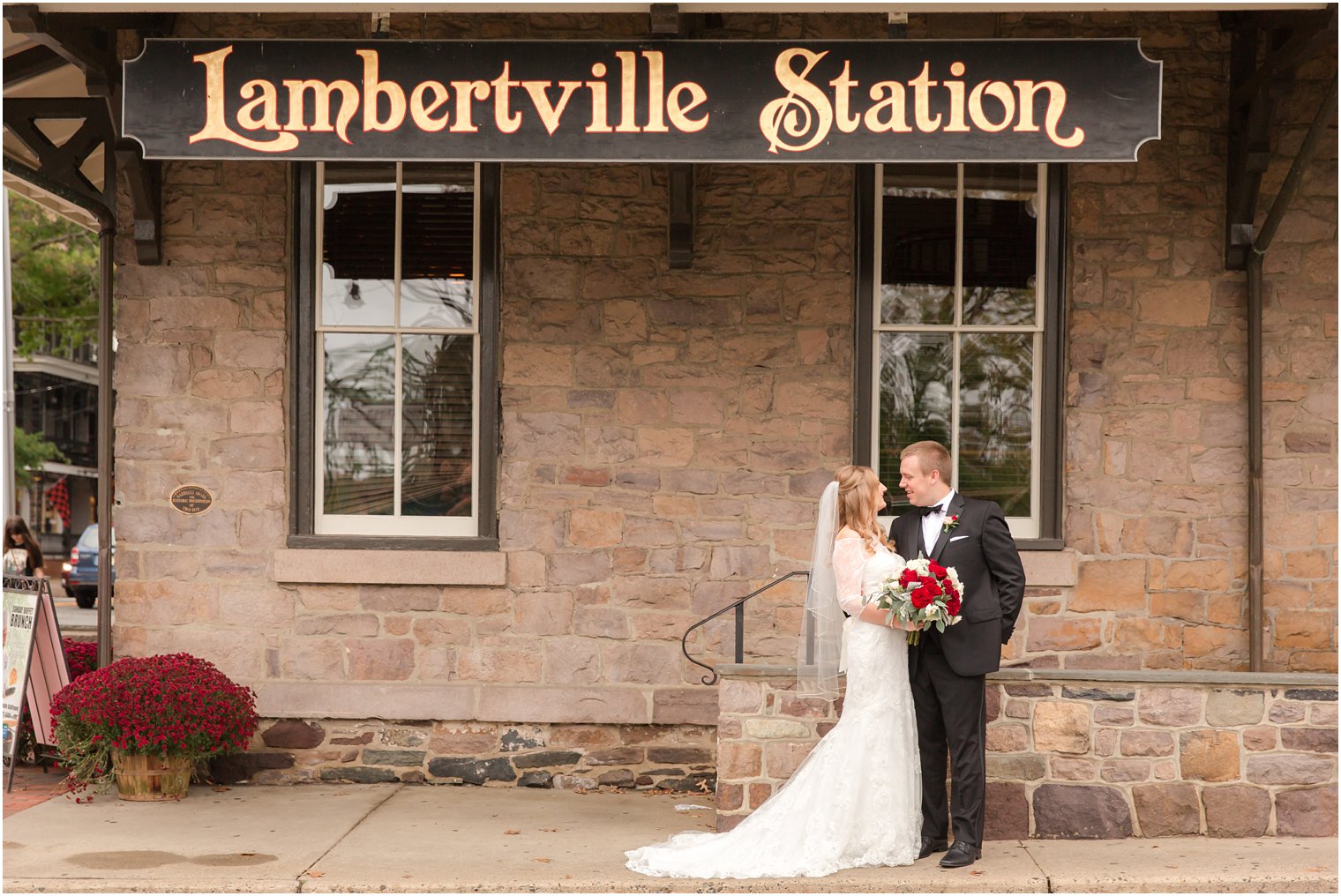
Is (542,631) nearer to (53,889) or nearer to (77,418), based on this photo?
(53,889)

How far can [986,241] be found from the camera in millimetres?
7836

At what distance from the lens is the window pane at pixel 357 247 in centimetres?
791

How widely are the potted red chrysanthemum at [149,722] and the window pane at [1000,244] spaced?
505 centimetres

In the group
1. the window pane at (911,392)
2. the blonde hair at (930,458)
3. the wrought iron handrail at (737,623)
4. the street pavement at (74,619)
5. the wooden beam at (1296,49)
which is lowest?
the street pavement at (74,619)

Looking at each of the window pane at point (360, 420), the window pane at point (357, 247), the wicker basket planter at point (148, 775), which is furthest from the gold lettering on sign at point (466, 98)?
the wicker basket planter at point (148, 775)

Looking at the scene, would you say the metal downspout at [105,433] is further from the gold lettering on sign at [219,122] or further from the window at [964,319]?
the window at [964,319]

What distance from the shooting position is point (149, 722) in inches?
269

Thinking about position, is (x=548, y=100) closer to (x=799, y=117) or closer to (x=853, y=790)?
(x=799, y=117)

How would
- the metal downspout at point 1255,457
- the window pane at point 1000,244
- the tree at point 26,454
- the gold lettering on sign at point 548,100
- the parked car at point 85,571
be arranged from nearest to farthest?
the gold lettering on sign at point 548,100, the metal downspout at point 1255,457, the window pane at point 1000,244, the parked car at point 85,571, the tree at point 26,454

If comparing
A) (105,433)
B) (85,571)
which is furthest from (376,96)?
(85,571)

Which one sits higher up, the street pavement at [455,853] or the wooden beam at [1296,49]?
the wooden beam at [1296,49]

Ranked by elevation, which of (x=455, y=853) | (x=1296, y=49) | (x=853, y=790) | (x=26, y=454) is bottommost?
(x=455, y=853)

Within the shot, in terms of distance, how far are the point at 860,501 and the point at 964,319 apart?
94.6 inches

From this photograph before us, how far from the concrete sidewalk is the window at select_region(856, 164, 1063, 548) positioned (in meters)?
2.42
